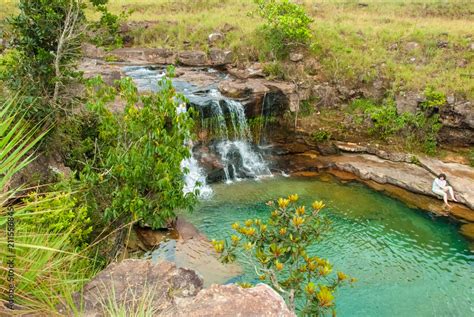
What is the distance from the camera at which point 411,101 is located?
1611 cm

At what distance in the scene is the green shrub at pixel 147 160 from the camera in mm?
6453

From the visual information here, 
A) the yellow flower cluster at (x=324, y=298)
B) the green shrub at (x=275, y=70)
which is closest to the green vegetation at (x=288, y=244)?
the yellow flower cluster at (x=324, y=298)

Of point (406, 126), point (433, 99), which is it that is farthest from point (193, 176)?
point (433, 99)

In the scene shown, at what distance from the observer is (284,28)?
18.5 meters

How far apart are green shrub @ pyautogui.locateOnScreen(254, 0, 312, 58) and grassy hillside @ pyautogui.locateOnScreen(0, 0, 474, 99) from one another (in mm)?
951

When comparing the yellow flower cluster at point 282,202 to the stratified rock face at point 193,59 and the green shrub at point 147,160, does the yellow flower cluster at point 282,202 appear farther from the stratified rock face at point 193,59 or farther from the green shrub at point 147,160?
the stratified rock face at point 193,59

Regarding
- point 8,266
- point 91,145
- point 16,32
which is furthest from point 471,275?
point 16,32

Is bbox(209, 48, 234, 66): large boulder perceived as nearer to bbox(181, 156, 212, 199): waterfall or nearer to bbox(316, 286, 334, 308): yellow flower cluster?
bbox(181, 156, 212, 199): waterfall

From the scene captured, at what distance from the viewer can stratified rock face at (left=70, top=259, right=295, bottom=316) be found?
322cm

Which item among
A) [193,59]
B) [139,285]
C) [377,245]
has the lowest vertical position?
[377,245]

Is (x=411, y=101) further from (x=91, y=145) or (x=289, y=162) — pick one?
(x=91, y=145)

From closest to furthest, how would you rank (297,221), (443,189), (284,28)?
1. (297,221)
2. (443,189)
3. (284,28)

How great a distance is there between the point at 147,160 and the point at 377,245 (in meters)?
7.00

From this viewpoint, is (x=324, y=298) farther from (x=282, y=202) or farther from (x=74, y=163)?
(x=74, y=163)
